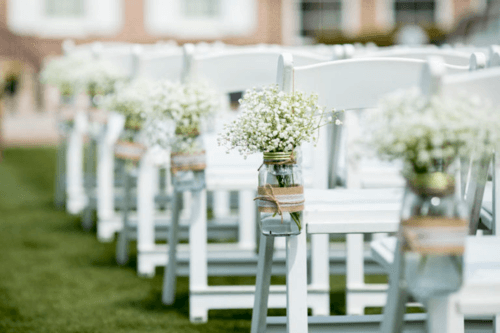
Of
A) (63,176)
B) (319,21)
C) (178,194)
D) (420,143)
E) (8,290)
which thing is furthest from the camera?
(319,21)

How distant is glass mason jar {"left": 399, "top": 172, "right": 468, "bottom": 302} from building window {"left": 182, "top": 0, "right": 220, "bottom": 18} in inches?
525

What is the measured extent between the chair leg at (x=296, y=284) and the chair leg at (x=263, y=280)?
75 mm

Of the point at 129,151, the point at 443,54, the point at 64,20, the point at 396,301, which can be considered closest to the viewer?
the point at 396,301

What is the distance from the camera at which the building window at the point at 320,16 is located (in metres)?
14.8

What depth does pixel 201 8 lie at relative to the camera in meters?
14.3

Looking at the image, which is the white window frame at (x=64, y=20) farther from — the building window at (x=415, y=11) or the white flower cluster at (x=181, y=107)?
the white flower cluster at (x=181, y=107)

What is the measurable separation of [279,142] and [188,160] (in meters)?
0.79

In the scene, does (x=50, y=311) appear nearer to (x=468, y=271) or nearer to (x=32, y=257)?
(x=32, y=257)

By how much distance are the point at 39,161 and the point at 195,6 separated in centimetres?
674

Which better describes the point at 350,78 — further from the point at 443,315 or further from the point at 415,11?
the point at 415,11

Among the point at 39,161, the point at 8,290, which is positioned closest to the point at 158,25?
the point at 39,161

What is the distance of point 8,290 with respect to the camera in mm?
3104

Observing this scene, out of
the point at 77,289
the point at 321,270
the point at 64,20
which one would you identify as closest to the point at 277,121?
the point at 321,270

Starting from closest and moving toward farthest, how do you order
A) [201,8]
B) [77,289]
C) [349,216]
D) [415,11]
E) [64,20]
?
[349,216] < [77,289] < [64,20] < [201,8] < [415,11]
